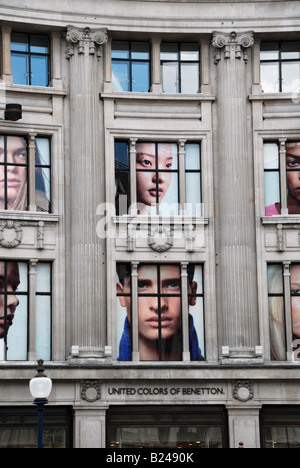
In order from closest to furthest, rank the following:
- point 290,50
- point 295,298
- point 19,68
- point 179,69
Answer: point 295,298 < point 19,68 < point 179,69 < point 290,50

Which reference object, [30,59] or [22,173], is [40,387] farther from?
[30,59]

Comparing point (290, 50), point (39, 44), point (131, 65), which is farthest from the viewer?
point (290, 50)

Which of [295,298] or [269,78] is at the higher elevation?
[269,78]

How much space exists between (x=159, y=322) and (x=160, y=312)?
35cm

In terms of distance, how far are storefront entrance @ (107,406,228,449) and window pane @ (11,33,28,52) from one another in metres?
12.8

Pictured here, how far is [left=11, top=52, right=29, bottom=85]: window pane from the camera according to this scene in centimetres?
4328

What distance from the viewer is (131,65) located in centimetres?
4434

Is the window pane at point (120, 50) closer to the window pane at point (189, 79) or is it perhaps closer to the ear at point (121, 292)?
the window pane at point (189, 79)

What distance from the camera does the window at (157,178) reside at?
43500 mm

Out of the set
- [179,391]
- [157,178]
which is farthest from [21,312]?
[157,178]

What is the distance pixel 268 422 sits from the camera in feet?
137

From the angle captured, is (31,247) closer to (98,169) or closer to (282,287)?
(98,169)
